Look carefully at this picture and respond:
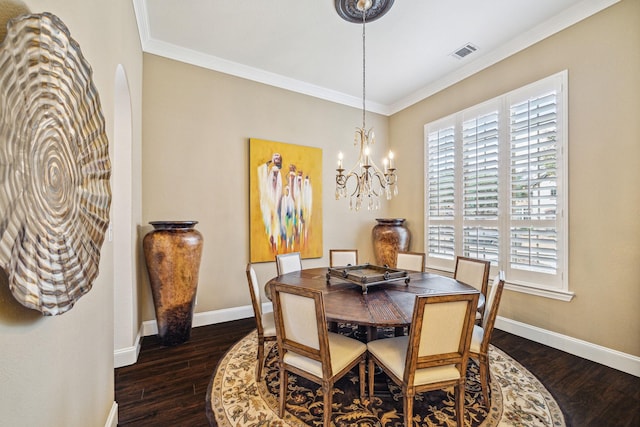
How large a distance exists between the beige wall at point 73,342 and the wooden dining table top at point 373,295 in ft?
3.51

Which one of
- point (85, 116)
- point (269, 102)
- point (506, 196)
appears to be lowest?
point (506, 196)

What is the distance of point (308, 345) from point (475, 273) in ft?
6.15

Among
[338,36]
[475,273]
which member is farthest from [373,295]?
[338,36]

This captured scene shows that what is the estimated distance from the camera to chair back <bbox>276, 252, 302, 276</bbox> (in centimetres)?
316

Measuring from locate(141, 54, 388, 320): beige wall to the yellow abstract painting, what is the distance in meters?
0.12

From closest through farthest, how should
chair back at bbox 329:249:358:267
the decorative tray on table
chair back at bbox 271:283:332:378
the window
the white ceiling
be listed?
chair back at bbox 271:283:332:378
the decorative tray on table
the white ceiling
the window
chair back at bbox 329:249:358:267

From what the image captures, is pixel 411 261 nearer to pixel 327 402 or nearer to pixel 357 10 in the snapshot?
pixel 327 402

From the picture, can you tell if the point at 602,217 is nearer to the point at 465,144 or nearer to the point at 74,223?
the point at 465,144

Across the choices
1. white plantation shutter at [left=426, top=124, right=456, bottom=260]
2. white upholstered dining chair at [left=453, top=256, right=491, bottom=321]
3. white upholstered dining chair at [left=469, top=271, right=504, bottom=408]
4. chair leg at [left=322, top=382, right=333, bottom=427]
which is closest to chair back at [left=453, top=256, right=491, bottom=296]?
white upholstered dining chair at [left=453, top=256, right=491, bottom=321]

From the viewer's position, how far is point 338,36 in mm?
3164

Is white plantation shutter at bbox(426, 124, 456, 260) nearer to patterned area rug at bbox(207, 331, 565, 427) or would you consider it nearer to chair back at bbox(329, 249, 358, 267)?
chair back at bbox(329, 249, 358, 267)

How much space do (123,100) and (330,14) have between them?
2.08 metres

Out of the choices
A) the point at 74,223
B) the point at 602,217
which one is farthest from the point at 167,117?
the point at 602,217

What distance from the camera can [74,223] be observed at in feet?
3.47
